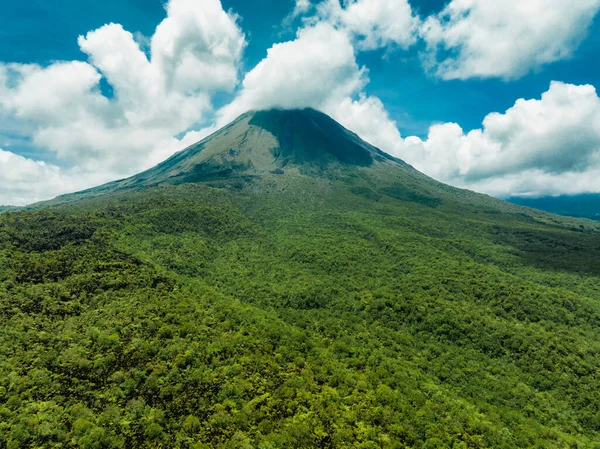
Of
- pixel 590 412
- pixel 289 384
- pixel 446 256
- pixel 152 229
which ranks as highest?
pixel 152 229

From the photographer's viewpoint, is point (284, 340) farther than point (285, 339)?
No

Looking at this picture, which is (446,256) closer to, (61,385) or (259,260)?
(259,260)

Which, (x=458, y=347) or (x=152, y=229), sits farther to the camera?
(x=152, y=229)

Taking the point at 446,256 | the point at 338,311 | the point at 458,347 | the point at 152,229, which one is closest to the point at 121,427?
the point at 338,311
